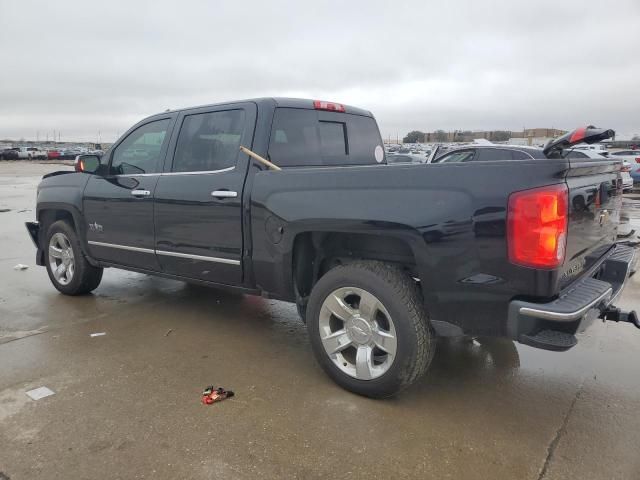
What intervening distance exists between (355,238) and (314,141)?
122cm

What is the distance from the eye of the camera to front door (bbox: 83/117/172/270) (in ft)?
15.0

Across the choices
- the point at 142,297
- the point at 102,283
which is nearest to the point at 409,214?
the point at 142,297

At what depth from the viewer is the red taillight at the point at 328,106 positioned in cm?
443

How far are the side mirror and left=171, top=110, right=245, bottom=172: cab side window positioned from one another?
120 cm

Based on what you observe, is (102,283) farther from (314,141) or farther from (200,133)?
(314,141)

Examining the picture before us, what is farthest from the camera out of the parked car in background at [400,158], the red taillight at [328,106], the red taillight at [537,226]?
the parked car in background at [400,158]

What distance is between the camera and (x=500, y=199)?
263 cm

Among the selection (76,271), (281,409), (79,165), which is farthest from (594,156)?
(281,409)

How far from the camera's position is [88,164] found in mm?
5117

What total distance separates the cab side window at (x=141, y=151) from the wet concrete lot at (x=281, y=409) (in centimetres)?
141

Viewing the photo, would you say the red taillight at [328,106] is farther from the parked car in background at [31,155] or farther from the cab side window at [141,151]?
the parked car in background at [31,155]

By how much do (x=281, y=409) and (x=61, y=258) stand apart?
12.1 feet

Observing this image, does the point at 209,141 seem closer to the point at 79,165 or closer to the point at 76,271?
the point at 79,165

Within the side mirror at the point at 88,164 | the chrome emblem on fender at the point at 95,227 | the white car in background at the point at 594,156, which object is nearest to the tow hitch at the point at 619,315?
the white car in background at the point at 594,156
